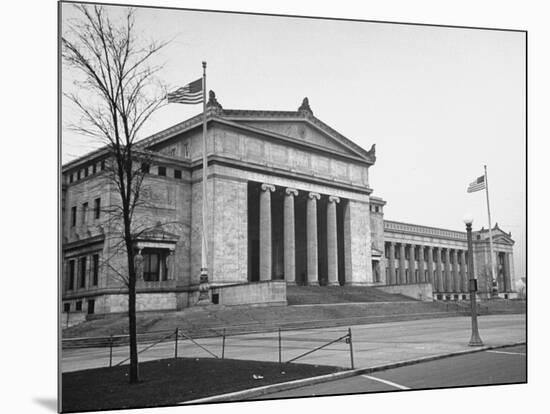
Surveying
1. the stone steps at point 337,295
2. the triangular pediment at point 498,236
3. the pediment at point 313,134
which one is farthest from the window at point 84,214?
the stone steps at point 337,295

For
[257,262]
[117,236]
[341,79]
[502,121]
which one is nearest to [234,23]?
[341,79]

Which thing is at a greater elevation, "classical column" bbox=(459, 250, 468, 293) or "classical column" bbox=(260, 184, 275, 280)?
"classical column" bbox=(260, 184, 275, 280)

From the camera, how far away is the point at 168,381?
12.1 m

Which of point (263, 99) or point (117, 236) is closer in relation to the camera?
point (117, 236)

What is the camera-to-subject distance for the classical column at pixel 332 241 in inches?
1375

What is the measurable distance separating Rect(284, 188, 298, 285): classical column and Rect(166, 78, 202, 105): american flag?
60.3 feet

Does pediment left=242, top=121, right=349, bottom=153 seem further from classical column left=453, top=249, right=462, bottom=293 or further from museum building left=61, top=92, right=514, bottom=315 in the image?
classical column left=453, top=249, right=462, bottom=293

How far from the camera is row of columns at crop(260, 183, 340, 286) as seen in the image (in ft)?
112

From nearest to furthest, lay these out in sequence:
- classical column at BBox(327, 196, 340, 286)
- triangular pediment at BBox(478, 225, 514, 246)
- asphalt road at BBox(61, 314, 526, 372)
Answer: asphalt road at BBox(61, 314, 526, 372) < triangular pediment at BBox(478, 225, 514, 246) < classical column at BBox(327, 196, 340, 286)

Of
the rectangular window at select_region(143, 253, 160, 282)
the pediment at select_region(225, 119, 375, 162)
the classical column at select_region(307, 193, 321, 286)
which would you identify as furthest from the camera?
the classical column at select_region(307, 193, 321, 286)

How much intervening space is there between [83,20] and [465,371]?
10694 mm

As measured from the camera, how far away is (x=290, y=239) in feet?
123

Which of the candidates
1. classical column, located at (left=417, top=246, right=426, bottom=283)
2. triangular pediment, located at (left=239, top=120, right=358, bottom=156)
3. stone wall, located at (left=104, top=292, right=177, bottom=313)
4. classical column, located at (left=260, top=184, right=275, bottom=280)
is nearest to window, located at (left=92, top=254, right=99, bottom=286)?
stone wall, located at (left=104, top=292, right=177, bottom=313)
